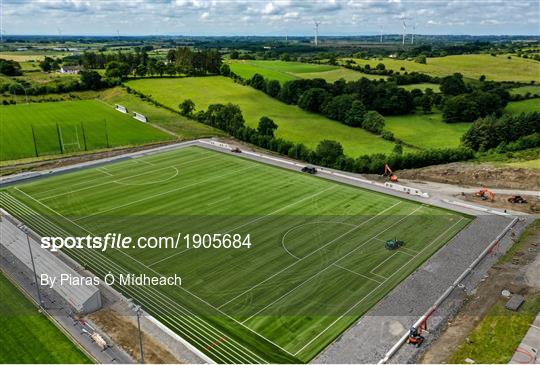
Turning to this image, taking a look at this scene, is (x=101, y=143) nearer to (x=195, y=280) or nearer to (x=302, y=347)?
(x=195, y=280)

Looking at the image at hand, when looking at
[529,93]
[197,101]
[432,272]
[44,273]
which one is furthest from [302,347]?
[529,93]

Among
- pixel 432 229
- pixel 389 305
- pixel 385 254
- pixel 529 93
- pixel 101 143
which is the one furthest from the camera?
pixel 529 93

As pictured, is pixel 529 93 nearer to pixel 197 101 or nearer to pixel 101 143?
pixel 197 101

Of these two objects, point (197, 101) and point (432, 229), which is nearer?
point (432, 229)

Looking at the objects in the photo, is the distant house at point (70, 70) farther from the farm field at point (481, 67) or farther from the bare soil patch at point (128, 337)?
the bare soil patch at point (128, 337)

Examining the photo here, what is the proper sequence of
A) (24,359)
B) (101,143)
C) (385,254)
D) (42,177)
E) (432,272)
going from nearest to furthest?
(24,359) < (432,272) < (385,254) < (42,177) < (101,143)

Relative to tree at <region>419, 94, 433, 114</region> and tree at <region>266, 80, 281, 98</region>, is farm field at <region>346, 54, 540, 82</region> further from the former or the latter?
tree at <region>266, 80, 281, 98</region>

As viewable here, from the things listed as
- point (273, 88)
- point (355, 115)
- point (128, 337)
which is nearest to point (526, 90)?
point (355, 115)

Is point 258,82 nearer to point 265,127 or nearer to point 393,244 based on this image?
point 265,127
